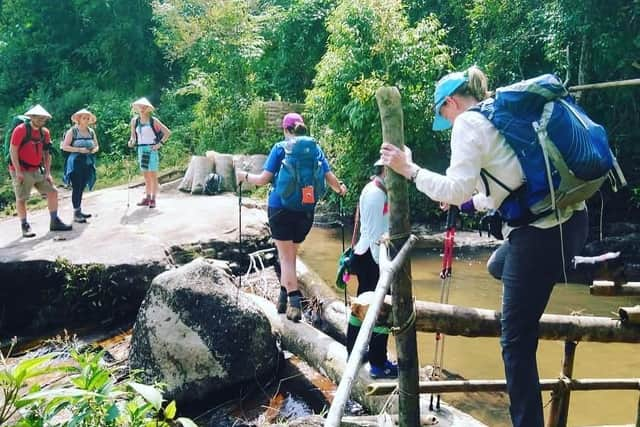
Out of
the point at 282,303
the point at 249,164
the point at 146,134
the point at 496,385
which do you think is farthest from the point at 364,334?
the point at 249,164

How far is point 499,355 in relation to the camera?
20.4ft

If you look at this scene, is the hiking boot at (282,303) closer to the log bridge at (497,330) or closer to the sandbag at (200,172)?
the log bridge at (497,330)

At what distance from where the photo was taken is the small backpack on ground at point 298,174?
17.3 ft

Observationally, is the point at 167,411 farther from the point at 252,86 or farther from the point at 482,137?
the point at 252,86

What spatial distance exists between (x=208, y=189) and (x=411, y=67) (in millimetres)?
4989

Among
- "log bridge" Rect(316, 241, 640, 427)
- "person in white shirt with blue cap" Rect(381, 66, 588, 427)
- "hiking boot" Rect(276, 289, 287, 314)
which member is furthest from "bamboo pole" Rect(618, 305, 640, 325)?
"hiking boot" Rect(276, 289, 287, 314)

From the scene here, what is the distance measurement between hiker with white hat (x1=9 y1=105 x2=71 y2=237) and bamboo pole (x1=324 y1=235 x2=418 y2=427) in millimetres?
6341

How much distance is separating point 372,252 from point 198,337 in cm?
182

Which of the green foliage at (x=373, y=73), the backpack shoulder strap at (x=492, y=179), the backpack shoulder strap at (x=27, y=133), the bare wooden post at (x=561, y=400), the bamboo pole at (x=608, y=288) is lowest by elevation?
the bare wooden post at (x=561, y=400)

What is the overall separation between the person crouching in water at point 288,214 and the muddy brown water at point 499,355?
160 centimetres

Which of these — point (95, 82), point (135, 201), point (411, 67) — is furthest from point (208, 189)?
point (95, 82)

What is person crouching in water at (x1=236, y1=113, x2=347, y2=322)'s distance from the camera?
17.6 ft

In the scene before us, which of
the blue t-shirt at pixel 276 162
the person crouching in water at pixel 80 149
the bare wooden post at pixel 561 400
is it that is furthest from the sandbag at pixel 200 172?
the bare wooden post at pixel 561 400

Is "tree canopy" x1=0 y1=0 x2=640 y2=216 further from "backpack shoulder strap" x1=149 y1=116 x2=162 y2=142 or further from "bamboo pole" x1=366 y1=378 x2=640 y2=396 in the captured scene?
"backpack shoulder strap" x1=149 y1=116 x2=162 y2=142
